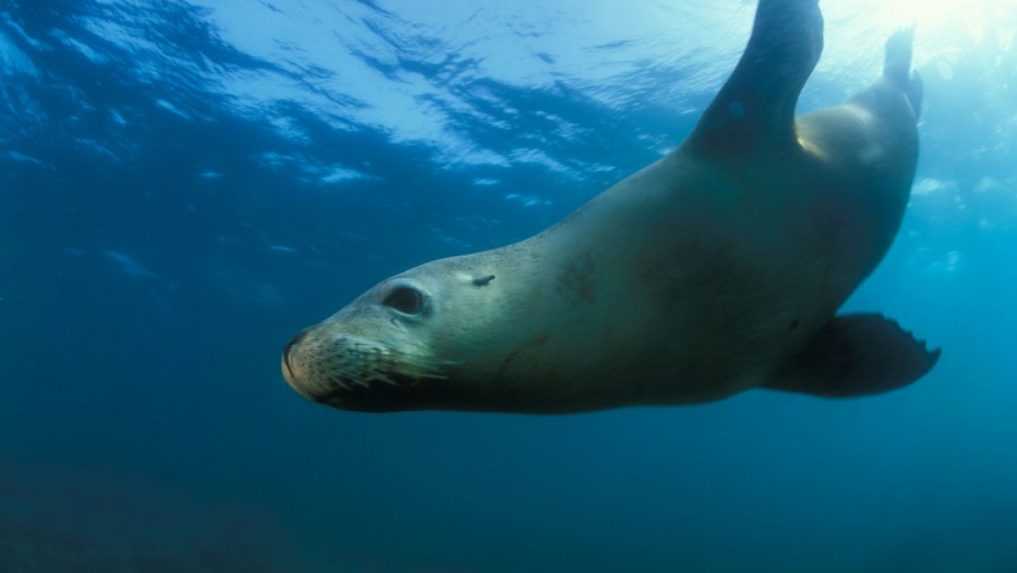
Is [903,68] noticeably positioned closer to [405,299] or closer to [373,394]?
[405,299]

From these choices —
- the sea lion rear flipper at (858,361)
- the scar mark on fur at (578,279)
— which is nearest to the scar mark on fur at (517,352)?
the scar mark on fur at (578,279)

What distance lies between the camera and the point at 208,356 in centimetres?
3241

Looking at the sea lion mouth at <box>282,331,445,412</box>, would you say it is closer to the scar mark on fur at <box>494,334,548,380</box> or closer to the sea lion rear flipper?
the scar mark on fur at <box>494,334,548,380</box>

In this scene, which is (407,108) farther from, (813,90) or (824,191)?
(824,191)

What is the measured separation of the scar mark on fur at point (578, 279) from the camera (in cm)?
235

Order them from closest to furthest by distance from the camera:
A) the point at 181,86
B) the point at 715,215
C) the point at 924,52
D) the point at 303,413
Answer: the point at 715,215
the point at 924,52
the point at 181,86
the point at 303,413

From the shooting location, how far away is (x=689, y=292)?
2619 millimetres

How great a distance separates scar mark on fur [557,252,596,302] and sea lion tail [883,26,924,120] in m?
3.35

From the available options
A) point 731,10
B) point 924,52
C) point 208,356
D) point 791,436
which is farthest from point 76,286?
point 791,436

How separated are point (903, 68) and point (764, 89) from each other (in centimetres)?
259

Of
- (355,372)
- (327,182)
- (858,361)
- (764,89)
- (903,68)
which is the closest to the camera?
(355,372)

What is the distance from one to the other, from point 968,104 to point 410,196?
11.6 meters

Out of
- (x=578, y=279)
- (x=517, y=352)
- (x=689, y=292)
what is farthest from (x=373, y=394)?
(x=689, y=292)

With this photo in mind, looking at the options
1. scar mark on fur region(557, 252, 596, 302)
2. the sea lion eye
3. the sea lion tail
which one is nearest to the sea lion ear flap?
scar mark on fur region(557, 252, 596, 302)
